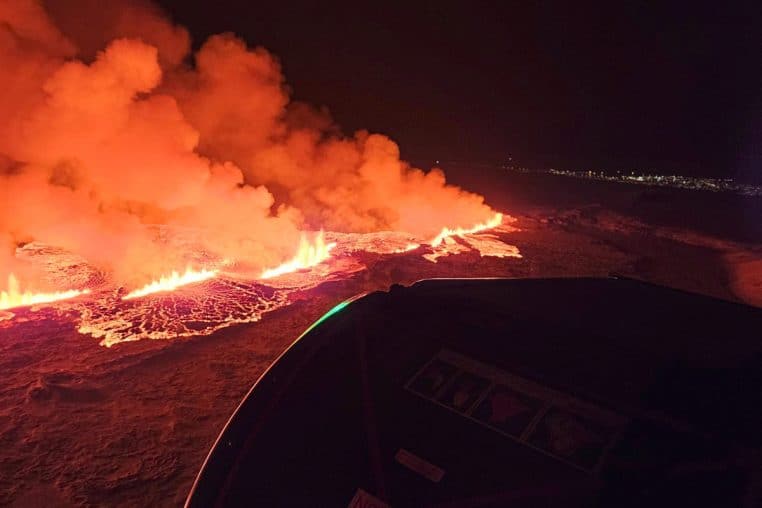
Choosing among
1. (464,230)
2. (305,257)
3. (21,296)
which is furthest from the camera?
(464,230)

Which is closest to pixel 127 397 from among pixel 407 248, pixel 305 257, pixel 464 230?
pixel 305 257

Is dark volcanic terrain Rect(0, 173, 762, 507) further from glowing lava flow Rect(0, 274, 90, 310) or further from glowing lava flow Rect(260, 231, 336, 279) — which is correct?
glowing lava flow Rect(260, 231, 336, 279)

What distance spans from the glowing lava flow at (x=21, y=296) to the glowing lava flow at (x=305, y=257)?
328 cm

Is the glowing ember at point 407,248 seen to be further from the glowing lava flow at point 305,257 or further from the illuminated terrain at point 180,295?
the glowing lava flow at point 305,257

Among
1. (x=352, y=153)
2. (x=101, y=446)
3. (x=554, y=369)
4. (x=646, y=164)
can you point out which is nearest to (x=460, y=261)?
(x=352, y=153)

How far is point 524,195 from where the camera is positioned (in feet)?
95.2

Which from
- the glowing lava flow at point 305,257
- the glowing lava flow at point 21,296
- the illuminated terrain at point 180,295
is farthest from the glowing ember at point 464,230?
the glowing lava flow at point 21,296

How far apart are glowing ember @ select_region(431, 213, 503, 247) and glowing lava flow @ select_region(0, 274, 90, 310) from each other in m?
8.81

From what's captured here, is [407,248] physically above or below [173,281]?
above

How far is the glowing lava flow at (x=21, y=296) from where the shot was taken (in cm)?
687

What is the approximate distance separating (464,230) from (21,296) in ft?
40.9

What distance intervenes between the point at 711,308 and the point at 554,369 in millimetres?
1393

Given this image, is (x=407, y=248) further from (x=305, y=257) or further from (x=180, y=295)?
(x=180, y=295)

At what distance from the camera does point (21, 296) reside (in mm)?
7066
